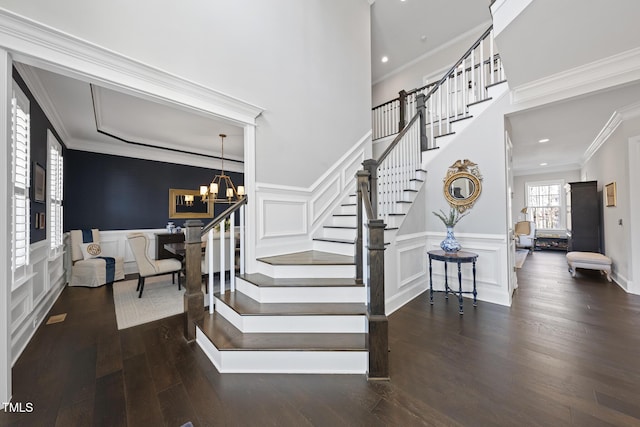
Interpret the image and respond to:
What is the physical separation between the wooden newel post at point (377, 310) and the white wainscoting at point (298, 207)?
1.62m

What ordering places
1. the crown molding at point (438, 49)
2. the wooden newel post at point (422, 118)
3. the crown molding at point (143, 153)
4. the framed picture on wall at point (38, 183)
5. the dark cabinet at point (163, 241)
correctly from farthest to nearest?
the dark cabinet at point (163, 241) < the crown molding at point (438, 49) < the crown molding at point (143, 153) < the wooden newel post at point (422, 118) < the framed picture on wall at point (38, 183)

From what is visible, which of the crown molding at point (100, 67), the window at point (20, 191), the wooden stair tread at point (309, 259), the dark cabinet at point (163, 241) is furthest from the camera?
the dark cabinet at point (163, 241)

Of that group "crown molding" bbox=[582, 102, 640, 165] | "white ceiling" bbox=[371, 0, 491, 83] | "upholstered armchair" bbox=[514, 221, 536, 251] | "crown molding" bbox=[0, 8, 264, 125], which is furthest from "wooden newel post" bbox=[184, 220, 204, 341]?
"upholstered armchair" bbox=[514, 221, 536, 251]

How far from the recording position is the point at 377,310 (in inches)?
76.3

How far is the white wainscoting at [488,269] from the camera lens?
3.36 meters

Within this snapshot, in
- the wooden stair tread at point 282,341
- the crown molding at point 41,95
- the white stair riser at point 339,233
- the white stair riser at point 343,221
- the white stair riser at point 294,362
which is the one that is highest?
the crown molding at point 41,95

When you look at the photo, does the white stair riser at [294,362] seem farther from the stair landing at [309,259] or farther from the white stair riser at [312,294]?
the stair landing at [309,259]

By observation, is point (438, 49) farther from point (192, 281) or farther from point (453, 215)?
point (192, 281)

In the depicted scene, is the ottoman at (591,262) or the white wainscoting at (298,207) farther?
the ottoman at (591,262)

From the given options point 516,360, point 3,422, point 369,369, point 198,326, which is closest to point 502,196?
point 516,360

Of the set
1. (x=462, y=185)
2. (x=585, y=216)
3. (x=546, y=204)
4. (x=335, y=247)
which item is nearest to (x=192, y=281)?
(x=335, y=247)

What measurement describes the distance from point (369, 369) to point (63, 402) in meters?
2.12

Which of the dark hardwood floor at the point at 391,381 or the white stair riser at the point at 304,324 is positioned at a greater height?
the white stair riser at the point at 304,324

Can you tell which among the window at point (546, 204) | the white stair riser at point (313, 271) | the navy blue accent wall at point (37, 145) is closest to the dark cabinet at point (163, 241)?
the navy blue accent wall at point (37, 145)
